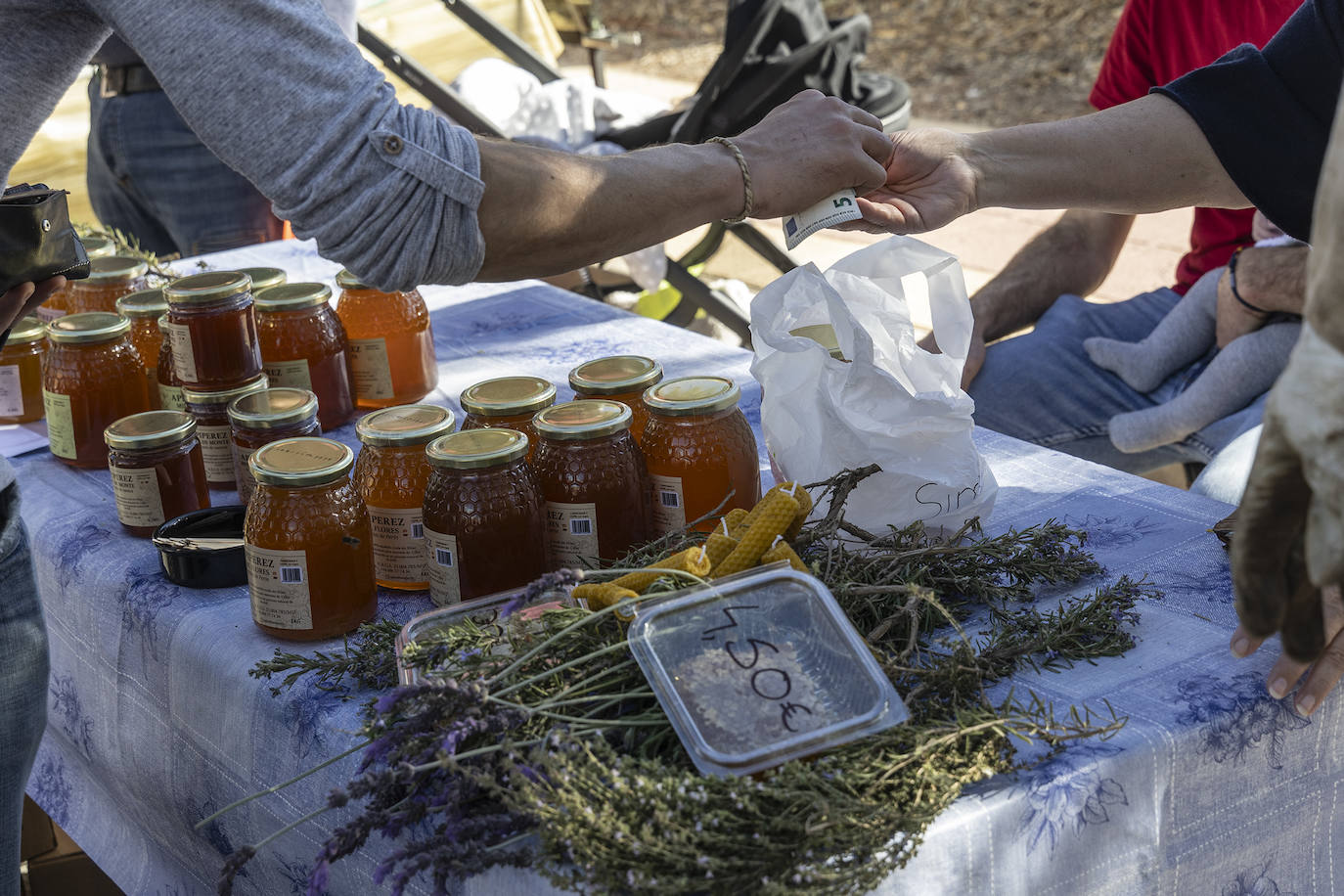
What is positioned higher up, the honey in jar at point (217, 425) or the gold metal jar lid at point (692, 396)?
the gold metal jar lid at point (692, 396)

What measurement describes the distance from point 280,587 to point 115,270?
1.11m

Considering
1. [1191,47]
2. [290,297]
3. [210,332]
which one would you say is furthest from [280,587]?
[1191,47]

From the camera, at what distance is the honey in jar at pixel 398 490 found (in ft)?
4.32

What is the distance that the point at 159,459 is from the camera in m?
1.48

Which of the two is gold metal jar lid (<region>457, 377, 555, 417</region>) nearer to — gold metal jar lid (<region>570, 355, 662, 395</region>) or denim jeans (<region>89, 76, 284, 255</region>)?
gold metal jar lid (<region>570, 355, 662, 395</region>)

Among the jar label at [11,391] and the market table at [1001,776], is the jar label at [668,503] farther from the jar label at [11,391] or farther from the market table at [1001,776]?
the jar label at [11,391]

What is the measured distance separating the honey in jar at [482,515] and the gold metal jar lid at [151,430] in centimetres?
44

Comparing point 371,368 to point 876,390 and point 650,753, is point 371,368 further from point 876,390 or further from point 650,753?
point 650,753

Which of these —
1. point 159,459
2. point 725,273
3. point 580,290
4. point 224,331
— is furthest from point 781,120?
point 725,273

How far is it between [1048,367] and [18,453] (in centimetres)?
199

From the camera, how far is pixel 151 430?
4.83 feet

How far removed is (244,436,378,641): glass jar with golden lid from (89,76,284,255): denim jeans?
6.19 feet

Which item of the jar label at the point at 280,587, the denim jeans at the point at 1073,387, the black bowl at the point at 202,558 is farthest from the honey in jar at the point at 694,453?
the denim jeans at the point at 1073,387

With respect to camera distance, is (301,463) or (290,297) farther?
(290,297)
